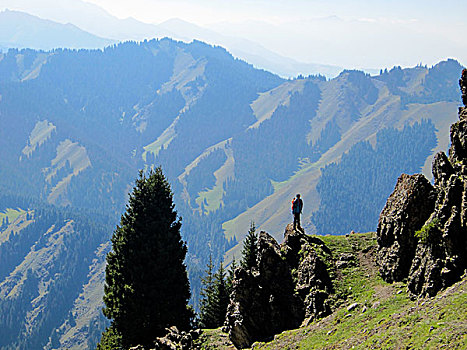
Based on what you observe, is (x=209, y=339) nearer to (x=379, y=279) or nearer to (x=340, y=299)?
(x=340, y=299)

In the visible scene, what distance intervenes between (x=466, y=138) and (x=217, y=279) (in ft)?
137

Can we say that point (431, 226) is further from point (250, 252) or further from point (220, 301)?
point (220, 301)

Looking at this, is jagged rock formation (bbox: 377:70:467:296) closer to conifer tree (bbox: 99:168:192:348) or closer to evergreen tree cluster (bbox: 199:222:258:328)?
conifer tree (bbox: 99:168:192:348)

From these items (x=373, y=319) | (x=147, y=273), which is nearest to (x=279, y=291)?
(x=373, y=319)

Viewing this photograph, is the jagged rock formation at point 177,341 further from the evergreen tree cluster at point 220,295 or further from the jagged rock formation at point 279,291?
the evergreen tree cluster at point 220,295

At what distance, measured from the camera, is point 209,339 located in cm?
3538

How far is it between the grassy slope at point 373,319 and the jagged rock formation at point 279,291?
3.66 feet

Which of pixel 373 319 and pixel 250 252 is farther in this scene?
pixel 250 252

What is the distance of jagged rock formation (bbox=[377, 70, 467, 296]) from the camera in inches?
1000

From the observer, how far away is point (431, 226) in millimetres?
26953

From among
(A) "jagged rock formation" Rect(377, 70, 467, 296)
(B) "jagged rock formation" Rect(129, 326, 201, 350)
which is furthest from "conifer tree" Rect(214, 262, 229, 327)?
(A) "jagged rock formation" Rect(377, 70, 467, 296)

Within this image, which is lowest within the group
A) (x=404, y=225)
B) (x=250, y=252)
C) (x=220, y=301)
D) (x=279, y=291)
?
(x=220, y=301)

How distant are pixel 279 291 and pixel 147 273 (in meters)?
16.4

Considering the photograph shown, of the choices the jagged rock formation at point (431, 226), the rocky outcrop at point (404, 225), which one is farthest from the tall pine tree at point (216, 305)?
the rocky outcrop at point (404, 225)
